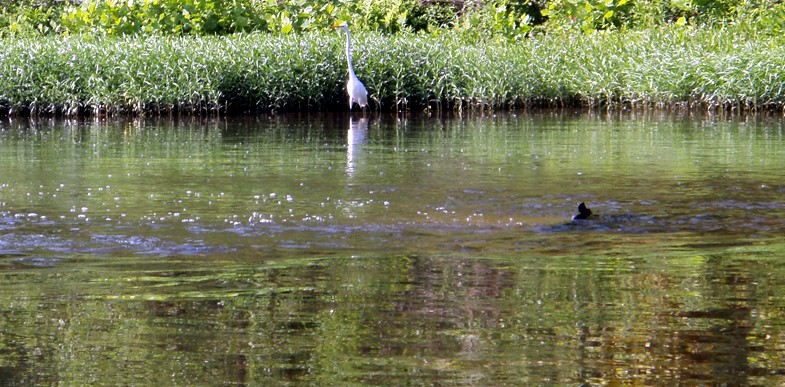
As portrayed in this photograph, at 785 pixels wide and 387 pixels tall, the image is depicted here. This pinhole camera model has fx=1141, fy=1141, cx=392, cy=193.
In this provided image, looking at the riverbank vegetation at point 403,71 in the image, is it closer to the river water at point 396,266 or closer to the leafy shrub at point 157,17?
the leafy shrub at point 157,17

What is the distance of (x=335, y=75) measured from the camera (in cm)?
2059

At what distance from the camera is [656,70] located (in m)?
19.1

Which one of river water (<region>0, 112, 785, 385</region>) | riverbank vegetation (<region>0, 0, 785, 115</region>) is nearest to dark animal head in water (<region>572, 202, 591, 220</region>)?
river water (<region>0, 112, 785, 385</region>)

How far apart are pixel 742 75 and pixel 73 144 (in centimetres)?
1029

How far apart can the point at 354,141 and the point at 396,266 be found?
29.2 feet

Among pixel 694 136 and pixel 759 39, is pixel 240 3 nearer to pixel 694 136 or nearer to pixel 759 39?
pixel 759 39

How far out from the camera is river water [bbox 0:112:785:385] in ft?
15.2

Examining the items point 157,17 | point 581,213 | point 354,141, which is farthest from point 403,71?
point 581,213

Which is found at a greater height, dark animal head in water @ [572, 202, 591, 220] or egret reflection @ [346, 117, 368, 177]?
egret reflection @ [346, 117, 368, 177]

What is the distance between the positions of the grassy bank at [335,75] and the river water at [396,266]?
6.00 meters

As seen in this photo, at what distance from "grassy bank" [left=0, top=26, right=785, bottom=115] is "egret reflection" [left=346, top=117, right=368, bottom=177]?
5.01 feet

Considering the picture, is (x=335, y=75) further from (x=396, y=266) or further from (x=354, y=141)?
(x=396, y=266)

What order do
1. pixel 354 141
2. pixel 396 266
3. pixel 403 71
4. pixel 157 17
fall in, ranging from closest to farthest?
pixel 396 266
pixel 354 141
pixel 403 71
pixel 157 17

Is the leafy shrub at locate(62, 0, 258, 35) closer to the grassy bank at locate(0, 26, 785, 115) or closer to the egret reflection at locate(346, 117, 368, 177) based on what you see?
the grassy bank at locate(0, 26, 785, 115)
